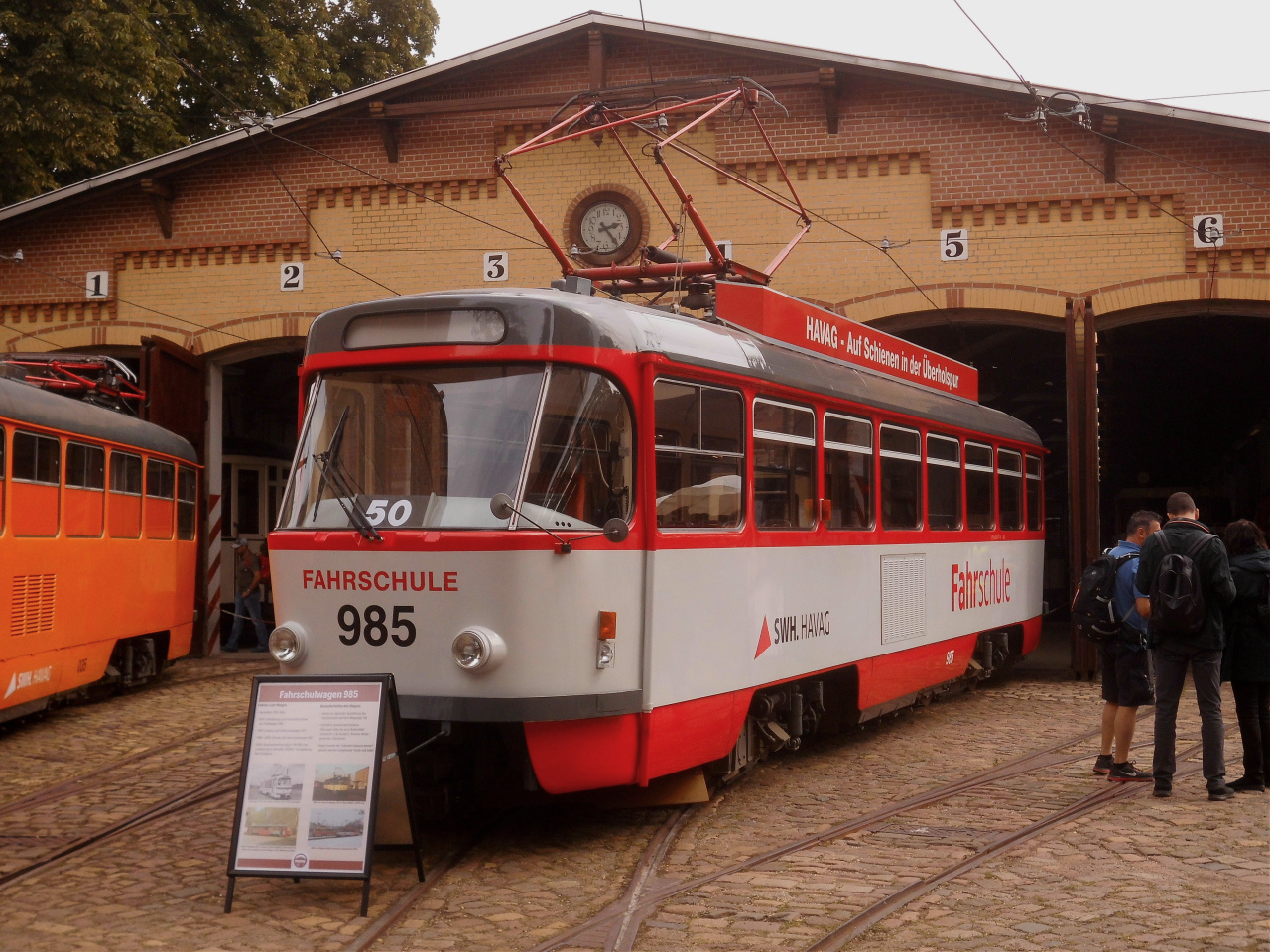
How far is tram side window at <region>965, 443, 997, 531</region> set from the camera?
1226 cm

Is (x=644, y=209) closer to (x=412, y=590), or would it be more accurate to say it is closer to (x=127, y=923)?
(x=412, y=590)

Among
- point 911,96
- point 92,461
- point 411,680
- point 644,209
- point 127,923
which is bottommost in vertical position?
point 127,923

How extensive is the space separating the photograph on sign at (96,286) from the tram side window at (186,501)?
446 cm

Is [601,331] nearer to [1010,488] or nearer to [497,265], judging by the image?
[1010,488]

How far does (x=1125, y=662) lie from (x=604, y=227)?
33.6ft

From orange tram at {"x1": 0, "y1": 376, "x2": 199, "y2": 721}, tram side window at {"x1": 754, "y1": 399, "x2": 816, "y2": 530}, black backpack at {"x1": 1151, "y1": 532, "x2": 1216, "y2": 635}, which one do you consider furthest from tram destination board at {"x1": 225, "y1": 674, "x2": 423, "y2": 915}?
orange tram at {"x1": 0, "y1": 376, "x2": 199, "y2": 721}

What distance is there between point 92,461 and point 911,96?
9.54m

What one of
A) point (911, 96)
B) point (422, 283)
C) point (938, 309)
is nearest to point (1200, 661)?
point (938, 309)

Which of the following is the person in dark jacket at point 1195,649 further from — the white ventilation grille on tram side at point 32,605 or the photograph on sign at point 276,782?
the white ventilation grille on tram side at point 32,605

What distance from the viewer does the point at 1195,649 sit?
8.06 metres

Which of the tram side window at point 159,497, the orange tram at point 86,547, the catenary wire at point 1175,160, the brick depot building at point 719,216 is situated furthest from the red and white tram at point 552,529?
the catenary wire at point 1175,160

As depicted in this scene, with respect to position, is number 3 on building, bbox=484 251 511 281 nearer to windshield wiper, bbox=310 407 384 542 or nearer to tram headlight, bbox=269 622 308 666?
windshield wiper, bbox=310 407 384 542

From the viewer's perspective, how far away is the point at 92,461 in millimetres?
12438

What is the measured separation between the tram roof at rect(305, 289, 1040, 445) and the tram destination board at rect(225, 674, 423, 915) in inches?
70.0
